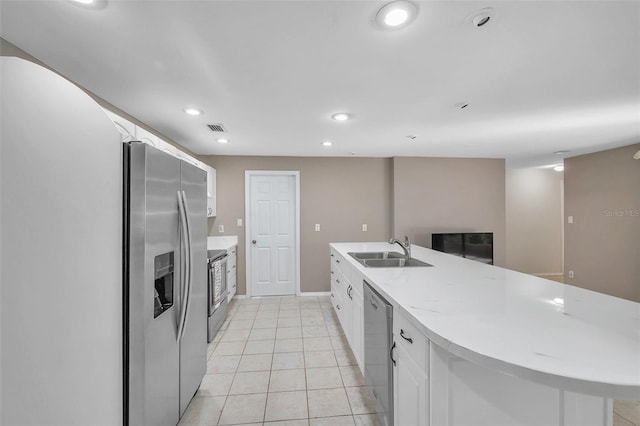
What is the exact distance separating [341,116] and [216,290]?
2349mm

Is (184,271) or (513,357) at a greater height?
(184,271)

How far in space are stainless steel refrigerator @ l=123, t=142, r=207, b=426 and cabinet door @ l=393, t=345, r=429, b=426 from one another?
1260 millimetres

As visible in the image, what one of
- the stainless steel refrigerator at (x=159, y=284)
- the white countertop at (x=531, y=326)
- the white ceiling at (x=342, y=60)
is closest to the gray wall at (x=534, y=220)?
the white ceiling at (x=342, y=60)

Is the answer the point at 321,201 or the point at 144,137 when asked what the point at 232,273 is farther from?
the point at 144,137

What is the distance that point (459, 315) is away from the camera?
1155 mm

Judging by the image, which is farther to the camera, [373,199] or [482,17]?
[373,199]

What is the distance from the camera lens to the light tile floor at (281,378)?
1802 millimetres

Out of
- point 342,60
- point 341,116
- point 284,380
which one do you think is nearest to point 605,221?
point 341,116

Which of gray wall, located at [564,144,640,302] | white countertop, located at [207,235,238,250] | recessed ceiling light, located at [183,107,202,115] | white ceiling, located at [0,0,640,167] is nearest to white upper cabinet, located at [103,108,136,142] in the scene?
white ceiling, located at [0,0,640,167]

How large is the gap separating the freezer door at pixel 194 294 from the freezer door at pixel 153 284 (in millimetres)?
105

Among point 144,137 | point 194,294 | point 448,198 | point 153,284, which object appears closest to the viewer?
point 153,284

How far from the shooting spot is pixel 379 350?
162 centimetres

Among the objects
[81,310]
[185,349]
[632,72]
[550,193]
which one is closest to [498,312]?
[81,310]

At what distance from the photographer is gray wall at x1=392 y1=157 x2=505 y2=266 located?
4.48m
